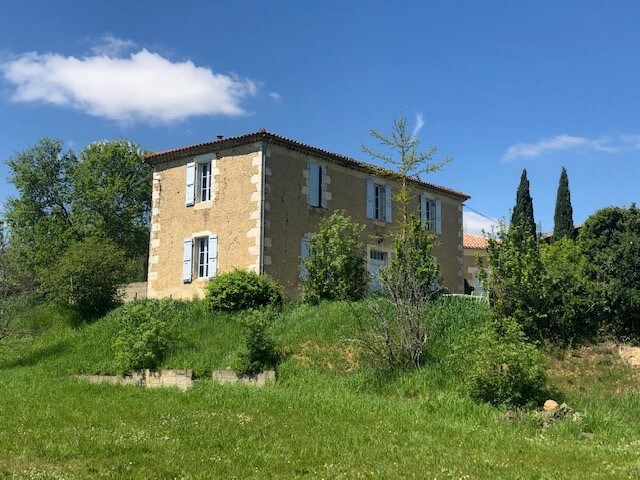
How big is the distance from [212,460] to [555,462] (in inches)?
141

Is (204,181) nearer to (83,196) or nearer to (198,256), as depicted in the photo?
(198,256)

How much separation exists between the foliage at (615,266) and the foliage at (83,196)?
81.5 ft

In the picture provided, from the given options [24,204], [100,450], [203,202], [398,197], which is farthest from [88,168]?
[100,450]

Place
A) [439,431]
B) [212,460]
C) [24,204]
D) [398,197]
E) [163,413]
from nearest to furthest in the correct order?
1. [212,460]
2. [439,431]
3. [163,413]
4. [398,197]
5. [24,204]

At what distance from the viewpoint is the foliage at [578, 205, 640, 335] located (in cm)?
1194

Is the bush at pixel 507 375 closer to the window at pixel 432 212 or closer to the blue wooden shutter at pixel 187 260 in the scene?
the blue wooden shutter at pixel 187 260

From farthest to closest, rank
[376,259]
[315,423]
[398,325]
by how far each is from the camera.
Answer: [376,259], [398,325], [315,423]

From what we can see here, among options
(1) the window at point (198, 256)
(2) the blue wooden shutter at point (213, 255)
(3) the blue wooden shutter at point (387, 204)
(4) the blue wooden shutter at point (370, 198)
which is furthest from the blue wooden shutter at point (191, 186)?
(3) the blue wooden shutter at point (387, 204)

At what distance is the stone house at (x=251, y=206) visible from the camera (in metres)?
19.5

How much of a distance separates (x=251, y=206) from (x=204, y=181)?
2645 millimetres

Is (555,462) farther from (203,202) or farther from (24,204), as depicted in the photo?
(24,204)

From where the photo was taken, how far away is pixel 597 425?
848cm

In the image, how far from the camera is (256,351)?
12492 millimetres

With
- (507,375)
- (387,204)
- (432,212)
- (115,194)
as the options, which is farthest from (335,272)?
(115,194)
